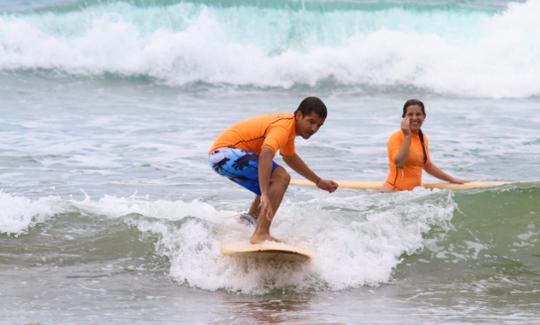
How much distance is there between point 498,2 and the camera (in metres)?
25.1

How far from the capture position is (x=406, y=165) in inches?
362

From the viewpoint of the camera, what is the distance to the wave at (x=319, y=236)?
7039mm

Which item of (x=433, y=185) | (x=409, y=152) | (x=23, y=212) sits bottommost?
(x=433, y=185)

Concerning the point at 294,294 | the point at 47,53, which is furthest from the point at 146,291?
the point at 47,53

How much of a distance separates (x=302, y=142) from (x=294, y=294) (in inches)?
270

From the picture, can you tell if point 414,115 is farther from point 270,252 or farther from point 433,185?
point 270,252

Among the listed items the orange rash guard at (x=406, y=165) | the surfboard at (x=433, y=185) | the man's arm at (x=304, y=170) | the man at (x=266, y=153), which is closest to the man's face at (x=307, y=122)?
the man at (x=266, y=153)

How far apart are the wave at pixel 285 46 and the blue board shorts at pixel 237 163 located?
A: 12.8m

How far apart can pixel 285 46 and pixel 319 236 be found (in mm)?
14451

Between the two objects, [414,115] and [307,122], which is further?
[414,115]

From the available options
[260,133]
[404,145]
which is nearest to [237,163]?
[260,133]

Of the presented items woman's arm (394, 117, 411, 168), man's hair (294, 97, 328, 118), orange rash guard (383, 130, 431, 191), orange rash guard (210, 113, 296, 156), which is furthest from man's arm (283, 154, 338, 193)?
orange rash guard (383, 130, 431, 191)

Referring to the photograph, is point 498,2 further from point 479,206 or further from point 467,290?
point 467,290

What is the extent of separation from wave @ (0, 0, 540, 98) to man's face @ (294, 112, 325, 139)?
1311 cm
